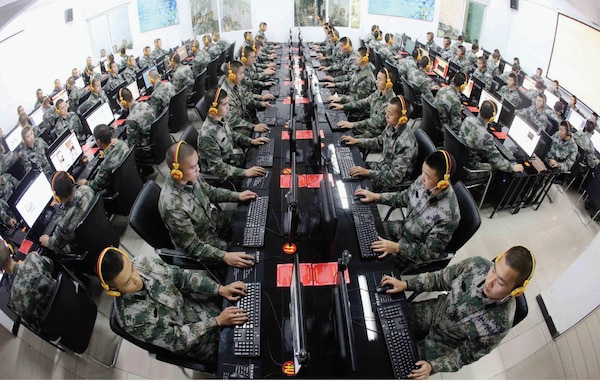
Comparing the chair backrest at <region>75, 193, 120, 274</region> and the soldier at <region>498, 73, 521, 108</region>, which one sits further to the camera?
the soldier at <region>498, 73, 521, 108</region>

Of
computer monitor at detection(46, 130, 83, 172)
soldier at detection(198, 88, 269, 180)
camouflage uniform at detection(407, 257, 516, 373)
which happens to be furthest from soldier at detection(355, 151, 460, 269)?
computer monitor at detection(46, 130, 83, 172)

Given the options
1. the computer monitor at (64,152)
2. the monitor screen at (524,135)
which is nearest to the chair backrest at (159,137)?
the computer monitor at (64,152)

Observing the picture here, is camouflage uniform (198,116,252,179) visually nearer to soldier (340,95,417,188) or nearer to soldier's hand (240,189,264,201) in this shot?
soldier's hand (240,189,264,201)

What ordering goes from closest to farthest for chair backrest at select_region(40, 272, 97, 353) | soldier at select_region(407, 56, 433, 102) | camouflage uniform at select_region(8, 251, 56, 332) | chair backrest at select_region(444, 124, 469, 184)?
chair backrest at select_region(40, 272, 97, 353) → camouflage uniform at select_region(8, 251, 56, 332) → chair backrest at select_region(444, 124, 469, 184) → soldier at select_region(407, 56, 433, 102)

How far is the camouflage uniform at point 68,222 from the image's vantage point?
249 centimetres

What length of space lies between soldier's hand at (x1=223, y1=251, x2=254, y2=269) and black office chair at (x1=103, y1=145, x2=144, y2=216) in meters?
1.49

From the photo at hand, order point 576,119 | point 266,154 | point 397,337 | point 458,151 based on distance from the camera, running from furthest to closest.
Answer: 1. point 576,119
2. point 266,154
3. point 458,151
4. point 397,337

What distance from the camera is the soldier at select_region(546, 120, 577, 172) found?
133 inches

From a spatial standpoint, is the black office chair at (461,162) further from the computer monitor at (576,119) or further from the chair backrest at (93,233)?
the chair backrest at (93,233)

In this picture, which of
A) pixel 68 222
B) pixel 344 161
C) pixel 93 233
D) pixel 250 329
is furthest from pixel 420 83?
pixel 68 222

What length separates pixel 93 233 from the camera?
8.13ft

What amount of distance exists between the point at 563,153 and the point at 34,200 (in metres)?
5.00

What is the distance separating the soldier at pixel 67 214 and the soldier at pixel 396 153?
218cm

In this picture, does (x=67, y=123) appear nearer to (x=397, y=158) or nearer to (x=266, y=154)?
(x=266, y=154)
